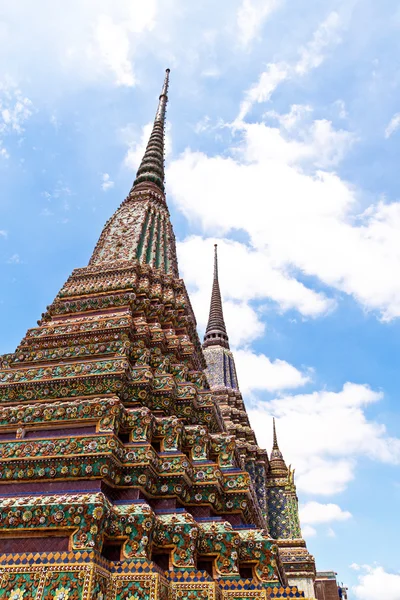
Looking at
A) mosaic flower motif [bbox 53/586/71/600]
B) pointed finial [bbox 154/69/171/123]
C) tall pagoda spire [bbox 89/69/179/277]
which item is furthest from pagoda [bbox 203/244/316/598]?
mosaic flower motif [bbox 53/586/71/600]

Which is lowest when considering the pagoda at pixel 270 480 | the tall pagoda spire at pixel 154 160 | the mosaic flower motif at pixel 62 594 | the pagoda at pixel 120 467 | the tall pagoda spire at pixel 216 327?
the mosaic flower motif at pixel 62 594

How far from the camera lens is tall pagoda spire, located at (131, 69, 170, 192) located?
18.1m

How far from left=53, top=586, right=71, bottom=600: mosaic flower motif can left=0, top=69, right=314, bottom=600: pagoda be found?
1 cm

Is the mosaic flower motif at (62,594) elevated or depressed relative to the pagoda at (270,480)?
depressed

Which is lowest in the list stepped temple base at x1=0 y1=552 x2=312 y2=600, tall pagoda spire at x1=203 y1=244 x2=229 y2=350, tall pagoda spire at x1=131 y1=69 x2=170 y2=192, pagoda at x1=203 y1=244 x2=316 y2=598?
stepped temple base at x1=0 y1=552 x2=312 y2=600

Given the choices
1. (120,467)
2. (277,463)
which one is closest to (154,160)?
(120,467)

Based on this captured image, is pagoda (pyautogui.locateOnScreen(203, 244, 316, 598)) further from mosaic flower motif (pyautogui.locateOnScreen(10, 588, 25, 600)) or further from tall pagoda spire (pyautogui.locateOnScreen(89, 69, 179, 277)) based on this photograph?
mosaic flower motif (pyautogui.locateOnScreen(10, 588, 25, 600))

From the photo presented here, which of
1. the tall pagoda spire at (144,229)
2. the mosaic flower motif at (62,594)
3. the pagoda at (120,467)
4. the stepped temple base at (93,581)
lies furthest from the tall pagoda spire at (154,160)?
the mosaic flower motif at (62,594)

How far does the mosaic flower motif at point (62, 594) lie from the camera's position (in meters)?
4.85

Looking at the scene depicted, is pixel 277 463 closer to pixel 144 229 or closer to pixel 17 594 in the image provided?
pixel 144 229

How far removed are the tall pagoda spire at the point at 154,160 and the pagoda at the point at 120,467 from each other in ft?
23.1

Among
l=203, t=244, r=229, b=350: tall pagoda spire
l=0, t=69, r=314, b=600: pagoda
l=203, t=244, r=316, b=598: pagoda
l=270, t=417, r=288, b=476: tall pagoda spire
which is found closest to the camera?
l=0, t=69, r=314, b=600: pagoda

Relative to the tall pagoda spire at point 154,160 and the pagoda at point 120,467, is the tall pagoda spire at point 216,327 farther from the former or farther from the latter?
the pagoda at point 120,467

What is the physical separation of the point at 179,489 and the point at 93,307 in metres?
5.38
